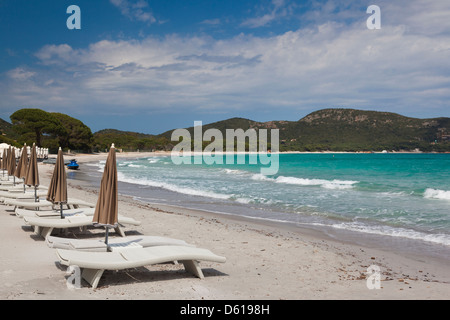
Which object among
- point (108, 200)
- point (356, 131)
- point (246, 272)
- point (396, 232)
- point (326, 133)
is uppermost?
point (356, 131)

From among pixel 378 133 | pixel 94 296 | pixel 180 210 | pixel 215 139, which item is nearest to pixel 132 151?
pixel 215 139

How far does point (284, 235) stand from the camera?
9789 mm

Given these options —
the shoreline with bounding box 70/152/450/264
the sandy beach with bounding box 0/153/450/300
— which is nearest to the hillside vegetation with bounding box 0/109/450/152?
the shoreline with bounding box 70/152/450/264

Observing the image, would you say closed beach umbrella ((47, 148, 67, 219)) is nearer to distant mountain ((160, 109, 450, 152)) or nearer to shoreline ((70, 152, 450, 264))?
shoreline ((70, 152, 450, 264))

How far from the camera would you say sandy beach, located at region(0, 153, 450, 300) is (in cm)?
501

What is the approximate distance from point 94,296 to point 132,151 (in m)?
124

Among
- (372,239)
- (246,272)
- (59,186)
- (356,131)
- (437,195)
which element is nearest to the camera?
(246,272)

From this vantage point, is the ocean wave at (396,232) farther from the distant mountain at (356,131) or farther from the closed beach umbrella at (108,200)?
the distant mountain at (356,131)

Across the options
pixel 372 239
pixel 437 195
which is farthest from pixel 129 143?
pixel 372 239

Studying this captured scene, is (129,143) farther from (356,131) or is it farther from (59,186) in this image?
(59,186)

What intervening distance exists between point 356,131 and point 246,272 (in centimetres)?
12227

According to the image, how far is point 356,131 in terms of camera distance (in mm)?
120688

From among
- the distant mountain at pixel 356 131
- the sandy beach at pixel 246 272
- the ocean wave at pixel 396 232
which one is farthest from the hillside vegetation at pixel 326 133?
the sandy beach at pixel 246 272
